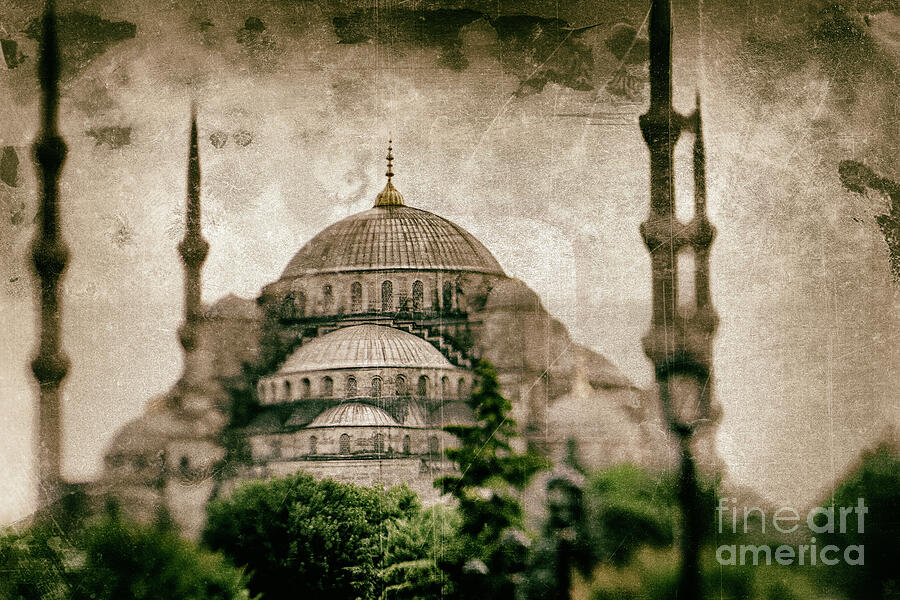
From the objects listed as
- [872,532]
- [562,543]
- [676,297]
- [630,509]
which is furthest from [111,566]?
[872,532]

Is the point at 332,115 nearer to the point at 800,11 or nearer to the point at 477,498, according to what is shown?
the point at 477,498

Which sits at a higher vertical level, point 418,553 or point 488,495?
point 488,495

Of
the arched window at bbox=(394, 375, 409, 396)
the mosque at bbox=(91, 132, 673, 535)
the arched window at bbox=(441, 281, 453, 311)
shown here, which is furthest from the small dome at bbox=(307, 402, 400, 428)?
the arched window at bbox=(441, 281, 453, 311)

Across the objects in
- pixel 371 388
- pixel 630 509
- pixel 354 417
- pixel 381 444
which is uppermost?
pixel 371 388

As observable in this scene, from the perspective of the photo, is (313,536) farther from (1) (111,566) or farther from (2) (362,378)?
(1) (111,566)

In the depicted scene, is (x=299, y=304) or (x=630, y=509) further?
(x=299, y=304)

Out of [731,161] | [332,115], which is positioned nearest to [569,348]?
[731,161]
